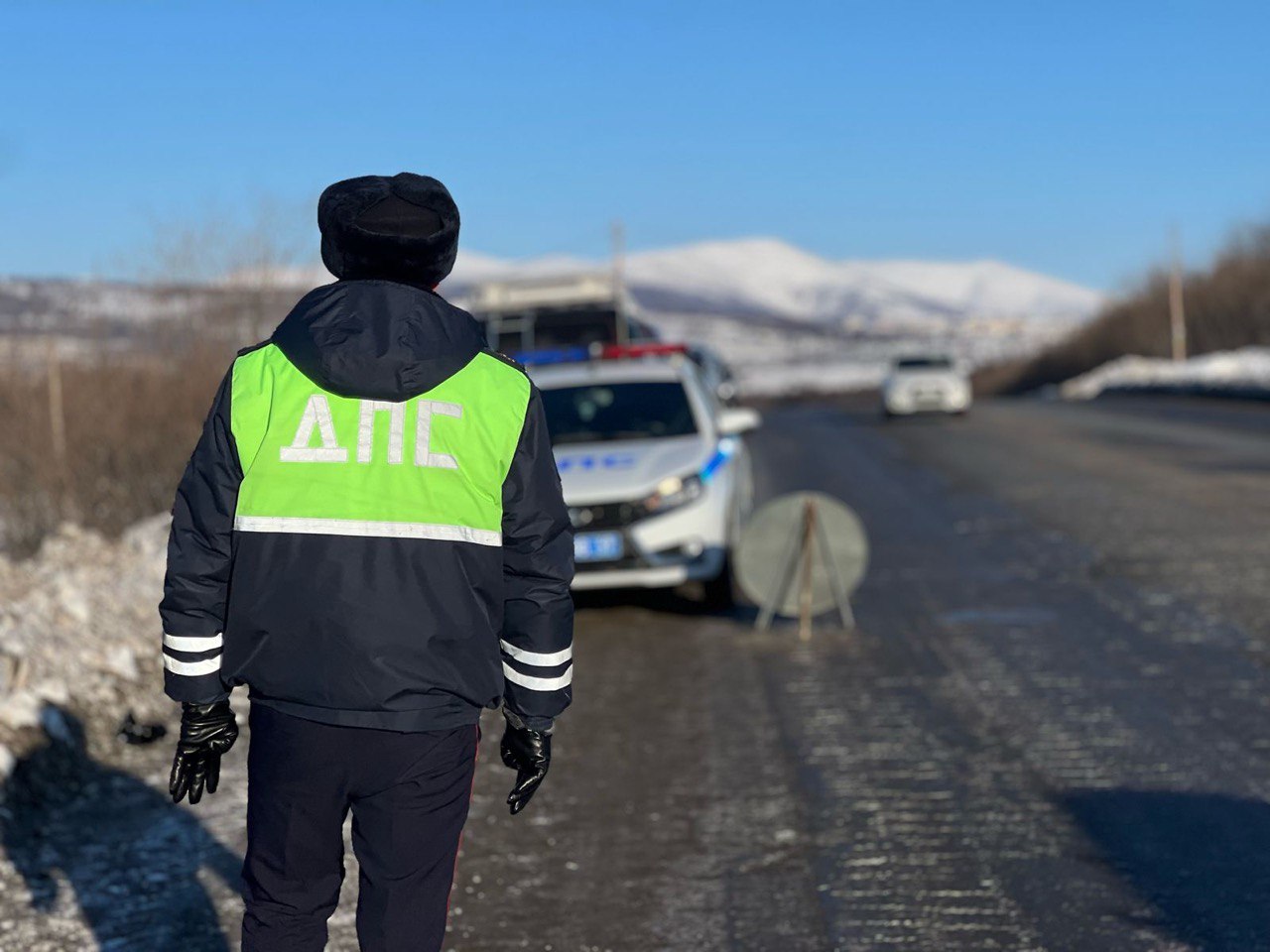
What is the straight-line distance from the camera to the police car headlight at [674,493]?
9.96m

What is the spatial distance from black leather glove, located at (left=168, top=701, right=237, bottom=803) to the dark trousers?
97 mm

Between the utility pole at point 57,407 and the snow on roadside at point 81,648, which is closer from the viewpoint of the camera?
the snow on roadside at point 81,648

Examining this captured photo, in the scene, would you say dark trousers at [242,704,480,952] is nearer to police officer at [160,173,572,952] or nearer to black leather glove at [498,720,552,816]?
police officer at [160,173,572,952]

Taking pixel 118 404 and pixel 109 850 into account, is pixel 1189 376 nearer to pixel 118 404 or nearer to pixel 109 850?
pixel 118 404

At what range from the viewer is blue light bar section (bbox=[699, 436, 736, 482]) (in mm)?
10297

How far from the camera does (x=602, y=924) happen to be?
4691mm

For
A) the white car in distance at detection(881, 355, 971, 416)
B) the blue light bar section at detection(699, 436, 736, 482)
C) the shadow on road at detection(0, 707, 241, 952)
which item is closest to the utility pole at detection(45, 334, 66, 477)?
the blue light bar section at detection(699, 436, 736, 482)

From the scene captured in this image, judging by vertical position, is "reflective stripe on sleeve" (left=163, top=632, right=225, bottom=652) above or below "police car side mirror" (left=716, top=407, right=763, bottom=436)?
above

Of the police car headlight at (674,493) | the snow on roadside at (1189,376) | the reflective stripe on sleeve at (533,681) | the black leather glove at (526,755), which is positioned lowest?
the snow on roadside at (1189,376)

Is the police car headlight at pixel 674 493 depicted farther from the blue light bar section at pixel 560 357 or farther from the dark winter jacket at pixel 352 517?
the dark winter jacket at pixel 352 517

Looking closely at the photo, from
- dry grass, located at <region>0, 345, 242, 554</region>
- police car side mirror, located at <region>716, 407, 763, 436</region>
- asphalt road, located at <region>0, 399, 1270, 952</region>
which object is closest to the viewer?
asphalt road, located at <region>0, 399, 1270, 952</region>

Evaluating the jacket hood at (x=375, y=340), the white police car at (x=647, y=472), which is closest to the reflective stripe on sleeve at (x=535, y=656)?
the jacket hood at (x=375, y=340)

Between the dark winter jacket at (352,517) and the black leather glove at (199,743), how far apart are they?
80 millimetres

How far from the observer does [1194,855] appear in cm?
507
